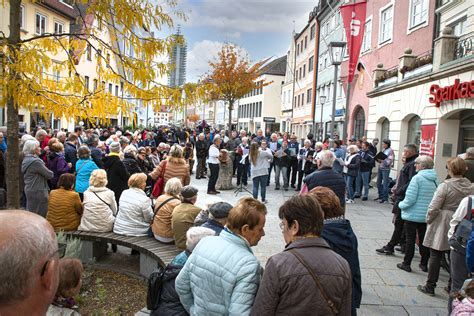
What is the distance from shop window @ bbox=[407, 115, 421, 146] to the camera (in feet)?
49.4

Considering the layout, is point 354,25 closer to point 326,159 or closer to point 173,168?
point 173,168

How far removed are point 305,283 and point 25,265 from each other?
1.45 metres

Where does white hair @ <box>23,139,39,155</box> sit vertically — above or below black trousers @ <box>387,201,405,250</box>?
above

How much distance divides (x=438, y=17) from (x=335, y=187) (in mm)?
13288

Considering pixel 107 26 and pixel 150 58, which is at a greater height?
pixel 107 26

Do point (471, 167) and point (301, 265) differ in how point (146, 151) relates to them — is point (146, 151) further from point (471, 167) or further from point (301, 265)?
point (301, 265)

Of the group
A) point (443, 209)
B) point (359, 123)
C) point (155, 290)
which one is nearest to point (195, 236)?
point (155, 290)

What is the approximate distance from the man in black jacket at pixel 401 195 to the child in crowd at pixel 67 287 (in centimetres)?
543

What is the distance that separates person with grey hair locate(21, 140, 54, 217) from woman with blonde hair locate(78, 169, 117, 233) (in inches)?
35.8

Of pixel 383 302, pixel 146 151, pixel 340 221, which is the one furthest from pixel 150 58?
pixel 146 151

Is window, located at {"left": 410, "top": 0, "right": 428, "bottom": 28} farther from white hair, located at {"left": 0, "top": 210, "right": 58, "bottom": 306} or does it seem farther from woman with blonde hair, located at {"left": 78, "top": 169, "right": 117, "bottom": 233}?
white hair, located at {"left": 0, "top": 210, "right": 58, "bottom": 306}

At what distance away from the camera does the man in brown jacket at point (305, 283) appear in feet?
7.17

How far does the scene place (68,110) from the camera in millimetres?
4465

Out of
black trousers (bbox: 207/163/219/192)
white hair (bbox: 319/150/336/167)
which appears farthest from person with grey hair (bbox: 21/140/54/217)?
black trousers (bbox: 207/163/219/192)
